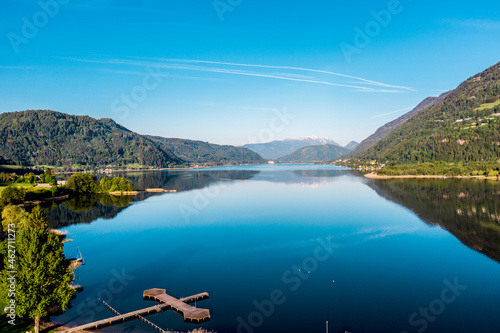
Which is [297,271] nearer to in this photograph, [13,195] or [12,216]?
[12,216]

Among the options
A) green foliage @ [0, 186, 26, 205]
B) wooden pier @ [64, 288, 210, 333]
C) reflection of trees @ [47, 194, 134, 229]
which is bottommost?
wooden pier @ [64, 288, 210, 333]

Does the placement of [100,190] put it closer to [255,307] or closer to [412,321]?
[255,307]

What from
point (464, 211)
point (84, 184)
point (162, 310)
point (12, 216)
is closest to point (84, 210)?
point (12, 216)

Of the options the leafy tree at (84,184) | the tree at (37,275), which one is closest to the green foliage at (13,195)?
the leafy tree at (84,184)

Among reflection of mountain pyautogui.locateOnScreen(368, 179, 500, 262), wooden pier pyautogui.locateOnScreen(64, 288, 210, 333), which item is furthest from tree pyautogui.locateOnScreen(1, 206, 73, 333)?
reflection of mountain pyautogui.locateOnScreen(368, 179, 500, 262)

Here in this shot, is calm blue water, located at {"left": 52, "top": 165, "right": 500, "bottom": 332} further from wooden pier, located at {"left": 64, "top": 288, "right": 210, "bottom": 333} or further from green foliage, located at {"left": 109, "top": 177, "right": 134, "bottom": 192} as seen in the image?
green foliage, located at {"left": 109, "top": 177, "right": 134, "bottom": 192}

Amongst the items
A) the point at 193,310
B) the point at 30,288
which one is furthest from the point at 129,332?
the point at 30,288
